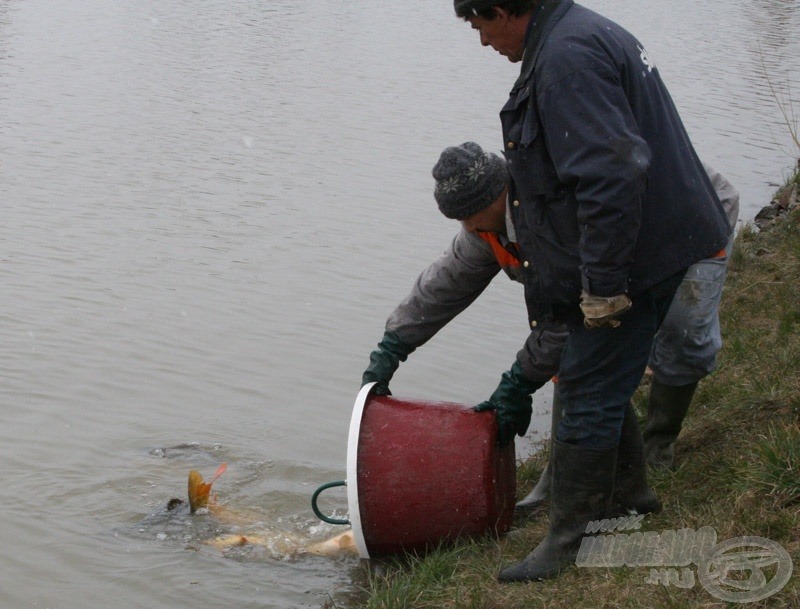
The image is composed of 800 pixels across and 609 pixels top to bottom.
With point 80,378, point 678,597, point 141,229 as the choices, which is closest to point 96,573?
point 80,378

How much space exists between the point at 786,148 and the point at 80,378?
39.0 ft

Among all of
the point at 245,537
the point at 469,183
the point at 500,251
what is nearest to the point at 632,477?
the point at 500,251

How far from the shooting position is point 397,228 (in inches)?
425

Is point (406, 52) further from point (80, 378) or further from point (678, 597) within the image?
point (678, 597)

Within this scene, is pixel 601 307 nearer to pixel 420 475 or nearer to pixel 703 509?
pixel 703 509

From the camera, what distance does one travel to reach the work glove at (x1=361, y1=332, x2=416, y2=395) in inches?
182

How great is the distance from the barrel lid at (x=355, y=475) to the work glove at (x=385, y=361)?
0.55 ft

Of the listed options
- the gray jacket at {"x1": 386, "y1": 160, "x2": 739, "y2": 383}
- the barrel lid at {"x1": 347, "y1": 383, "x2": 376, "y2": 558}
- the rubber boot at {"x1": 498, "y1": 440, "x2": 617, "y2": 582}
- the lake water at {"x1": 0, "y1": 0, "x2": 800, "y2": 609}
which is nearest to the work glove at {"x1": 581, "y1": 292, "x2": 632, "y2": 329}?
the rubber boot at {"x1": 498, "y1": 440, "x2": 617, "y2": 582}

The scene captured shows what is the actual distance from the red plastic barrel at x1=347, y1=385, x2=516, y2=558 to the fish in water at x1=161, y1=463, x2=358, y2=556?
0.76 meters

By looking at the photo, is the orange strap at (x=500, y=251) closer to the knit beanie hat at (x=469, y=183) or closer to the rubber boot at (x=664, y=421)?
the knit beanie hat at (x=469, y=183)

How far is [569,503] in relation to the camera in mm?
3893

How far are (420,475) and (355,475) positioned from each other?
0.83 ft

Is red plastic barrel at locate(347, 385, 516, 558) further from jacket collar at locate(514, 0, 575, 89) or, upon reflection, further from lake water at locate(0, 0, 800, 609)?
jacket collar at locate(514, 0, 575, 89)

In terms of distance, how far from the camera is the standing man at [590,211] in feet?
11.0
